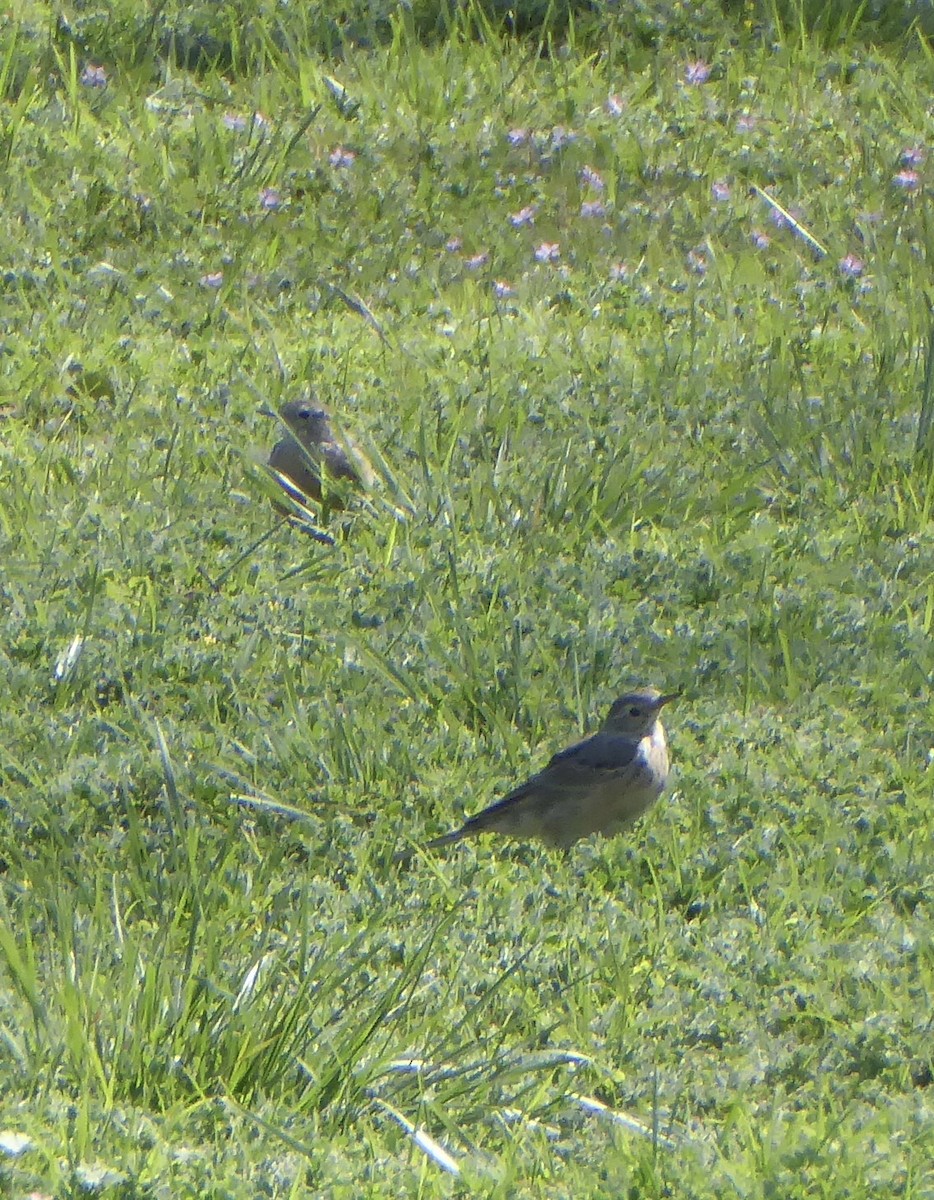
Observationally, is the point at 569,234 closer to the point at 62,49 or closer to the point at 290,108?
the point at 290,108

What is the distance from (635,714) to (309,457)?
2004mm

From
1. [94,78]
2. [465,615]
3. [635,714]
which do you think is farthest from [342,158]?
[635,714]

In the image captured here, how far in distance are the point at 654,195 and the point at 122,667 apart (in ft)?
16.0

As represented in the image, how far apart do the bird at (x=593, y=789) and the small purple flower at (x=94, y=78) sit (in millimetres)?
5625

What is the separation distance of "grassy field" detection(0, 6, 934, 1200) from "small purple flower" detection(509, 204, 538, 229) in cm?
9

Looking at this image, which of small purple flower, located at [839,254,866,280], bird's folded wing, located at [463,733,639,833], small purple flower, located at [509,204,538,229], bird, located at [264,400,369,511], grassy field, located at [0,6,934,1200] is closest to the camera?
grassy field, located at [0,6,934,1200]

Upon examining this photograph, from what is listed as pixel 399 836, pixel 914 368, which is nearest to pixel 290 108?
pixel 914 368

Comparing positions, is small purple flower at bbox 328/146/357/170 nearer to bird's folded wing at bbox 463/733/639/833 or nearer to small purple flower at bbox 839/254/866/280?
small purple flower at bbox 839/254/866/280

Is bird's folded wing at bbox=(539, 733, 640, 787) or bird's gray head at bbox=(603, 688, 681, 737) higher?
bird's folded wing at bbox=(539, 733, 640, 787)

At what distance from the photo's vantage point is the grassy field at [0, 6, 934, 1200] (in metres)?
4.22

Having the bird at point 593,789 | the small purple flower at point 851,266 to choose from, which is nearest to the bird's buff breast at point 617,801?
the bird at point 593,789

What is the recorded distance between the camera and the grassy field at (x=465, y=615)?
4.22 meters

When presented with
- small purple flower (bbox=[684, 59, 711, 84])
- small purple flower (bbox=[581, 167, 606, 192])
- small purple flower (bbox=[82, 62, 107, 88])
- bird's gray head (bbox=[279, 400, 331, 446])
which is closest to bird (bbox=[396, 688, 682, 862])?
bird's gray head (bbox=[279, 400, 331, 446])

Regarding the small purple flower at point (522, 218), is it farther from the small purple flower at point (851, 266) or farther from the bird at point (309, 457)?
the bird at point (309, 457)
